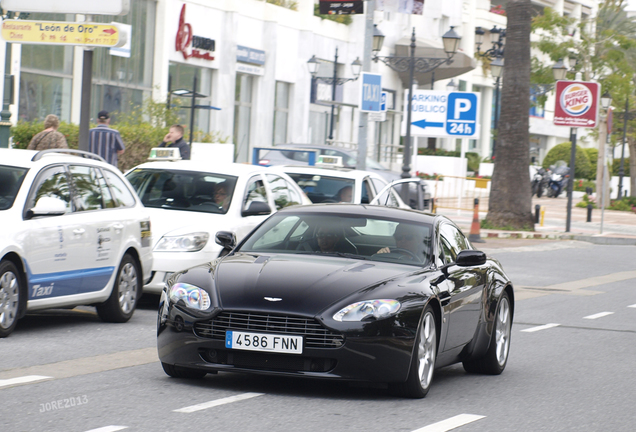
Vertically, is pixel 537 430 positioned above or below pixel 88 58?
below

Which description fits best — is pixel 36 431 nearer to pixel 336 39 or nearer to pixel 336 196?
pixel 336 196

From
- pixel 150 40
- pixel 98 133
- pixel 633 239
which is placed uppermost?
pixel 150 40

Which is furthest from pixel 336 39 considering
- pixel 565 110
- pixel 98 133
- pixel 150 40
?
pixel 98 133

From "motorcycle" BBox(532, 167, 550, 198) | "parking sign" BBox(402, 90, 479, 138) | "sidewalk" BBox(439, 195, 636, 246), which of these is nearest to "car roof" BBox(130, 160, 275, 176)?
"sidewalk" BBox(439, 195, 636, 246)

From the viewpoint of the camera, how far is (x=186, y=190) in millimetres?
13203

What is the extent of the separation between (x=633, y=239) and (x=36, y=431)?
89.9 feet

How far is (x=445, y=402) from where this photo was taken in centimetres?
755

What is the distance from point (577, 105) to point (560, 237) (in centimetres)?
366

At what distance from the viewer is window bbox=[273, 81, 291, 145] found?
4994 cm

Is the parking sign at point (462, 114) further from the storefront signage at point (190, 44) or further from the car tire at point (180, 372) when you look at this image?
the car tire at point (180, 372)

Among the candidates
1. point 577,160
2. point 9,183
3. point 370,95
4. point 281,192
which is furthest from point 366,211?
point 577,160

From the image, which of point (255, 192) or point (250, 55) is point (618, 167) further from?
point (255, 192)

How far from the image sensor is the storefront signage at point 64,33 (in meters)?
15.2

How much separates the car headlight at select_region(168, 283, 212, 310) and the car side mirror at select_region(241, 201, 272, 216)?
5.10 metres
